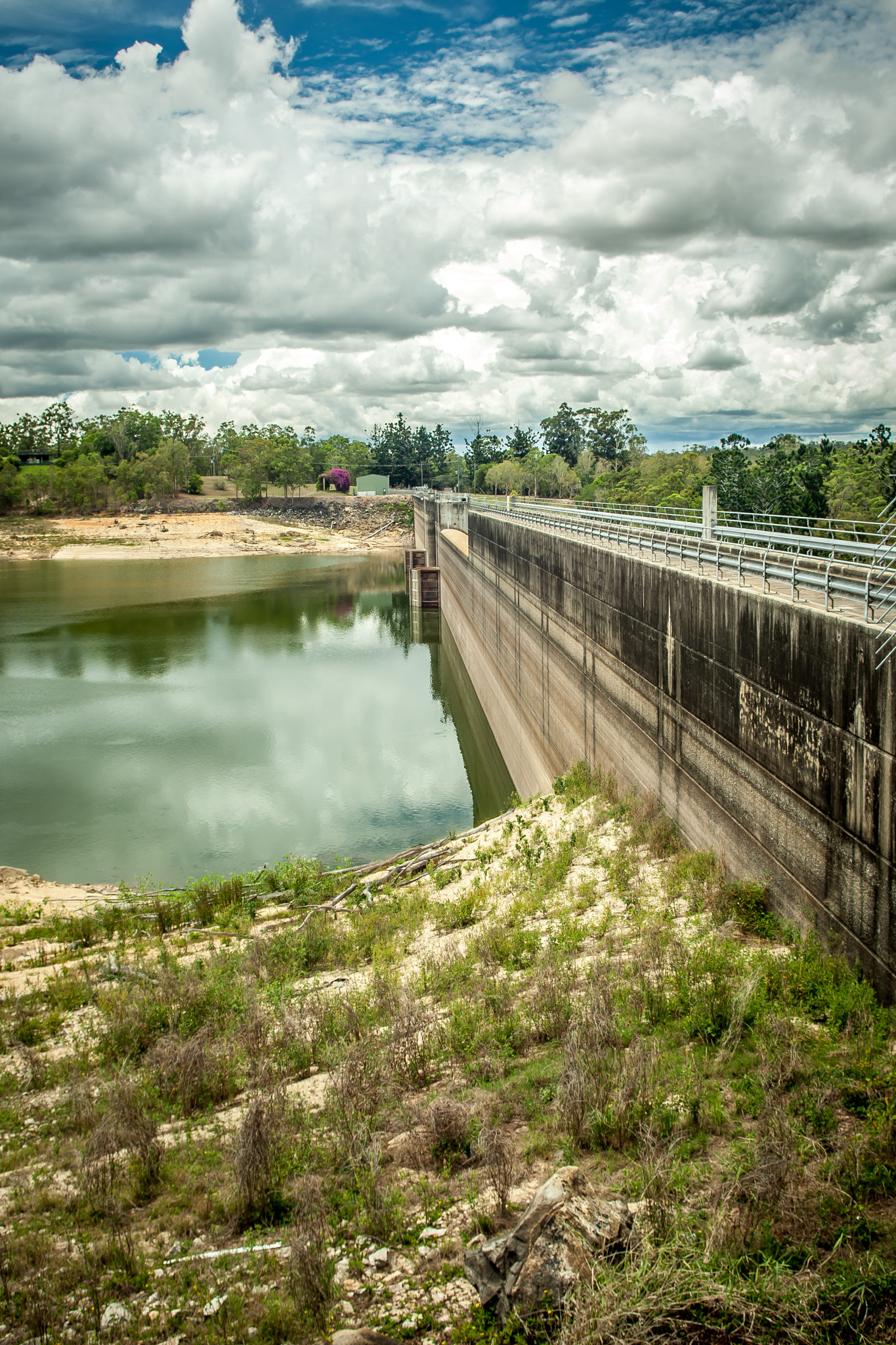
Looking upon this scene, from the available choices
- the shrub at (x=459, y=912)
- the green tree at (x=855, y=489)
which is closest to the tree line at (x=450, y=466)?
the green tree at (x=855, y=489)

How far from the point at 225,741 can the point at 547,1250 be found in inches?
Result: 1047

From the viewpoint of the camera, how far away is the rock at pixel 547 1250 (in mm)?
4773

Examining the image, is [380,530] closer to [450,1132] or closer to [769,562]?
[769,562]

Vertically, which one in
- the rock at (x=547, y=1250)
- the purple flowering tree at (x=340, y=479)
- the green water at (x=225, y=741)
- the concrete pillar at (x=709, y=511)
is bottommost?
the green water at (x=225, y=741)

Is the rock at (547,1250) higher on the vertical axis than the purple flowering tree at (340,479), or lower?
lower

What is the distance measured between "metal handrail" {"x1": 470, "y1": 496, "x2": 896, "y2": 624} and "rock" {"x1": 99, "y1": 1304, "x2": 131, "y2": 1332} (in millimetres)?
7425

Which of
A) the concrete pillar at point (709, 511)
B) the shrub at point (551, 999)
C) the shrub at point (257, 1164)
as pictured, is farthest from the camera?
the concrete pillar at point (709, 511)

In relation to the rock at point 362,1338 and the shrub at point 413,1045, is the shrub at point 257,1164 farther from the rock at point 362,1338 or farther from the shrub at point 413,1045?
the rock at point 362,1338

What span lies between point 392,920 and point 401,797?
39.7 ft

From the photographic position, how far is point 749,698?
33.6 feet

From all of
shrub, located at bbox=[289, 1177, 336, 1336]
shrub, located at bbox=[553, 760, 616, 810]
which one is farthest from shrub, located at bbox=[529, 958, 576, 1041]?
shrub, located at bbox=[553, 760, 616, 810]

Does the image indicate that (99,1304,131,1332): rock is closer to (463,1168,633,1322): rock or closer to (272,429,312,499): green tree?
(463,1168,633,1322): rock

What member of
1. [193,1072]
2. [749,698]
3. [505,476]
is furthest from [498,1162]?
[505,476]

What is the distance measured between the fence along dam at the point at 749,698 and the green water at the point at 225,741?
18.8 ft
